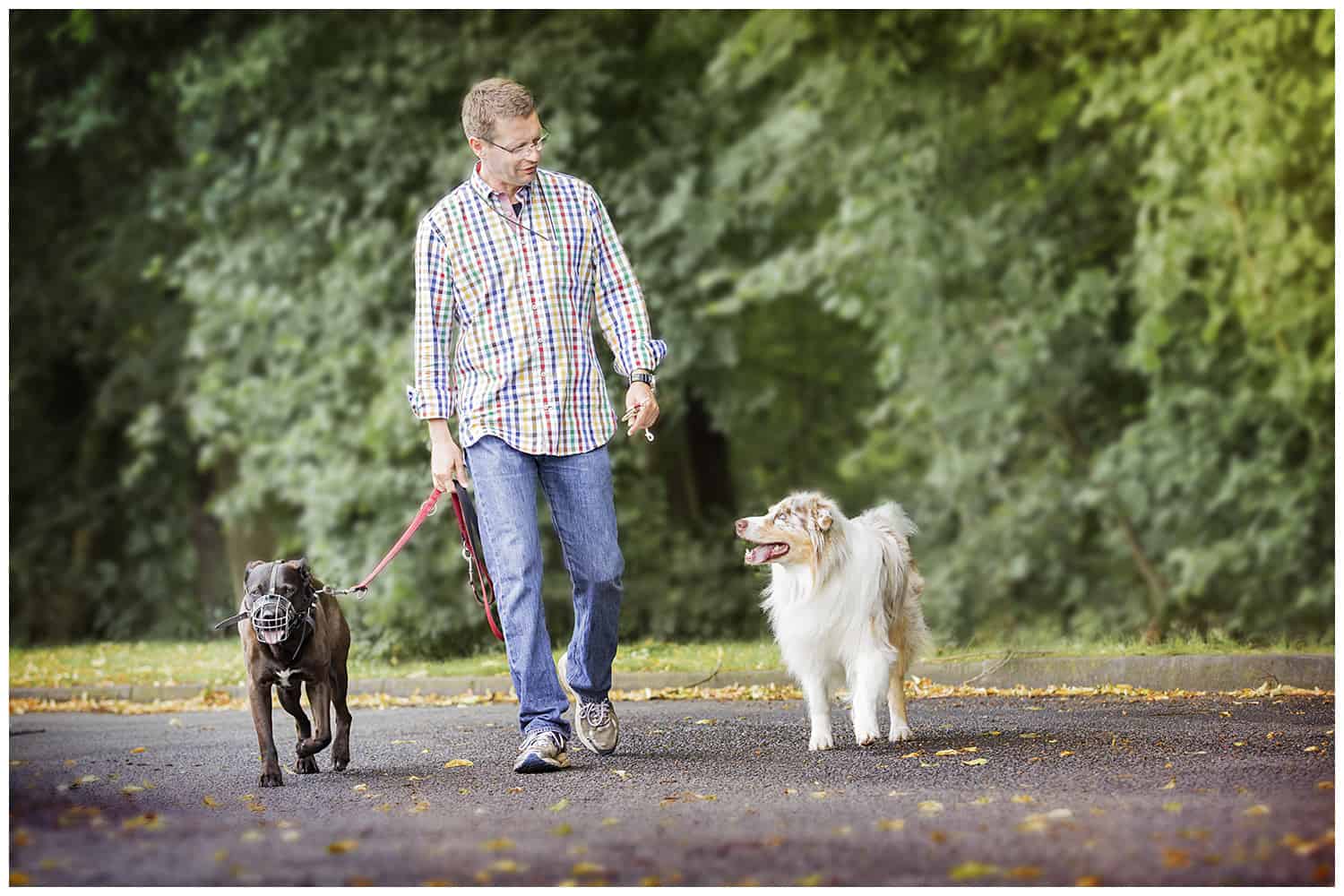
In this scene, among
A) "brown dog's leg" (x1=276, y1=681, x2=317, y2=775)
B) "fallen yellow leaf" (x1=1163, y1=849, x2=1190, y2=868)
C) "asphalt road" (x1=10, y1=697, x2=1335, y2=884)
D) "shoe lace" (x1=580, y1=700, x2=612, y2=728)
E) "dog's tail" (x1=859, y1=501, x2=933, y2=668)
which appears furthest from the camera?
"dog's tail" (x1=859, y1=501, x2=933, y2=668)

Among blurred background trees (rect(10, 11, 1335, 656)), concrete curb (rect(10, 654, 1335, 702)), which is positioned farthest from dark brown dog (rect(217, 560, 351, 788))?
blurred background trees (rect(10, 11, 1335, 656))

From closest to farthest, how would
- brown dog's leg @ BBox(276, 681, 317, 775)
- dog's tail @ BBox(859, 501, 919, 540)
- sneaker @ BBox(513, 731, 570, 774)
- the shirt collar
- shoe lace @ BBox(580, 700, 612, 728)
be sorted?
sneaker @ BBox(513, 731, 570, 774), the shirt collar, brown dog's leg @ BBox(276, 681, 317, 775), shoe lace @ BBox(580, 700, 612, 728), dog's tail @ BBox(859, 501, 919, 540)

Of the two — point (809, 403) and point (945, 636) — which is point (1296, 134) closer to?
point (945, 636)

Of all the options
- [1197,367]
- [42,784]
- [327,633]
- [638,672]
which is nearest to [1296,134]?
[1197,367]

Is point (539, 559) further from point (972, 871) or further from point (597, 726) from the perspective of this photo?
point (972, 871)

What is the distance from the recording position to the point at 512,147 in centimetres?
602

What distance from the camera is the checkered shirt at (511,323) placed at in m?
6.12

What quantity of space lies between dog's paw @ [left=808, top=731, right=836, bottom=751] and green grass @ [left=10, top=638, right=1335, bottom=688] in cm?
319

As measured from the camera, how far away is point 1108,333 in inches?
655

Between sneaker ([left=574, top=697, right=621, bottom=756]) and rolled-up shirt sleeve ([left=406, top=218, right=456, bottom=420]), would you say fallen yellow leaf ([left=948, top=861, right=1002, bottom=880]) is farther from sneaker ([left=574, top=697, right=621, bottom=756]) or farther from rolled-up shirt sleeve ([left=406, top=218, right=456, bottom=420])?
rolled-up shirt sleeve ([left=406, top=218, right=456, bottom=420])

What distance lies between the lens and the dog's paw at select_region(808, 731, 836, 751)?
260 inches

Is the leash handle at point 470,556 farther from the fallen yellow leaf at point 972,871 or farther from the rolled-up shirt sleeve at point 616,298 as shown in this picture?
the fallen yellow leaf at point 972,871

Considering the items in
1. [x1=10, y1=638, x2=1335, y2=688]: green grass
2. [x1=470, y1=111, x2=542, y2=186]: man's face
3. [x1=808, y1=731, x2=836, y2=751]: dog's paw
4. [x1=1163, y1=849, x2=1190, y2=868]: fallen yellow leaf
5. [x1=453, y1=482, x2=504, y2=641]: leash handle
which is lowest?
[x1=10, y1=638, x2=1335, y2=688]: green grass

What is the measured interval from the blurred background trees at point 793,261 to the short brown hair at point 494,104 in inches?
302
